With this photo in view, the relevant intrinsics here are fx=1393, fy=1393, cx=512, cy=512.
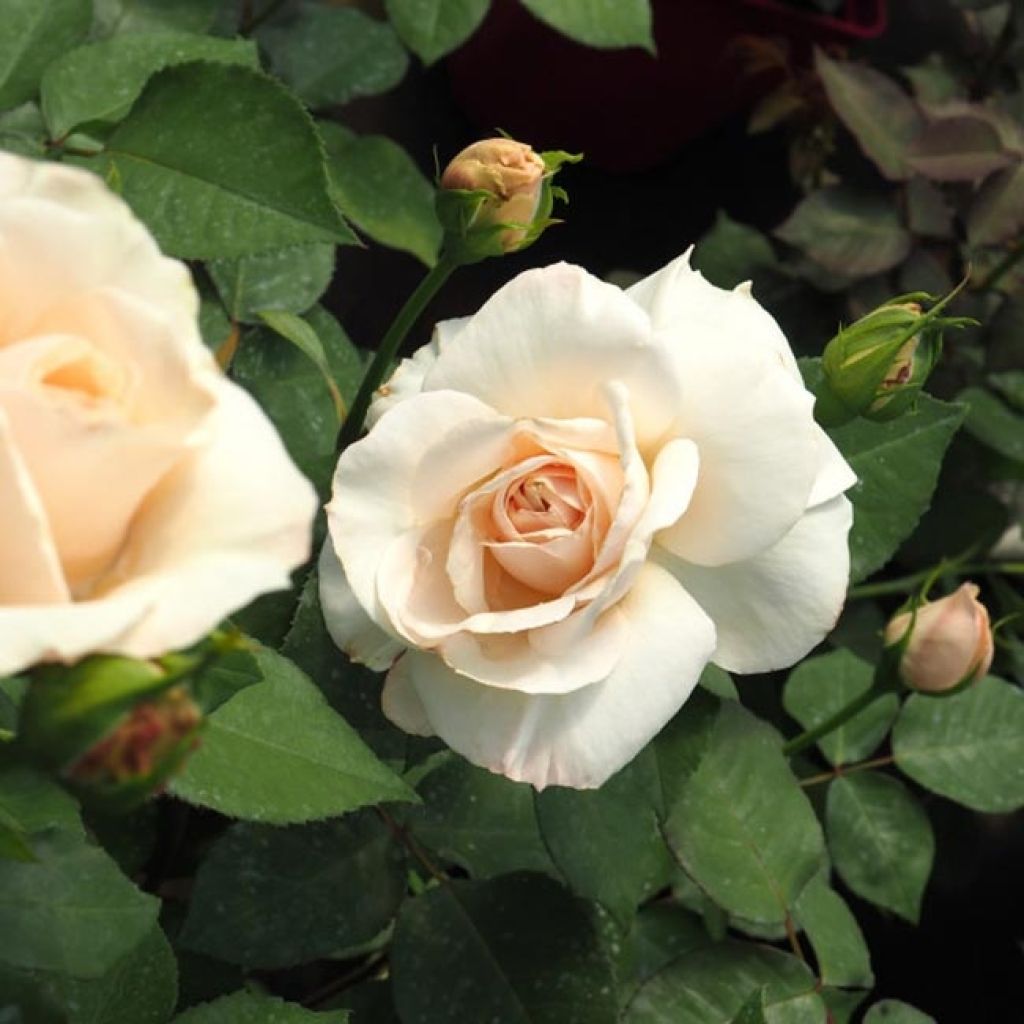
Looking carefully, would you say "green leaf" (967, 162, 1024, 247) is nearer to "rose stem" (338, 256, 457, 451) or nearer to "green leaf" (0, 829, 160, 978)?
"rose stem" (338, 256, 457, 451)

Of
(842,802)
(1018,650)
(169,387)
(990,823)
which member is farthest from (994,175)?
(169,387)

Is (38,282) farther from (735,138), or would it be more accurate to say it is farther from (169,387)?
(735,138)

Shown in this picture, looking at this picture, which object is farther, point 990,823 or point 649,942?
point 990,823

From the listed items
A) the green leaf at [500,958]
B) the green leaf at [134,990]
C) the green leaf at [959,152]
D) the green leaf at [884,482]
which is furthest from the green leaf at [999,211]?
the green leaf at [134,990]

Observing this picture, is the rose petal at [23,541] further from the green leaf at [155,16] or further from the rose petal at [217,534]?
the green leaf at [155,16]

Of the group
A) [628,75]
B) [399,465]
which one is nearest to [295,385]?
[399,465]

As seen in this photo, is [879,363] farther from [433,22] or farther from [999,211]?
[999,211]
